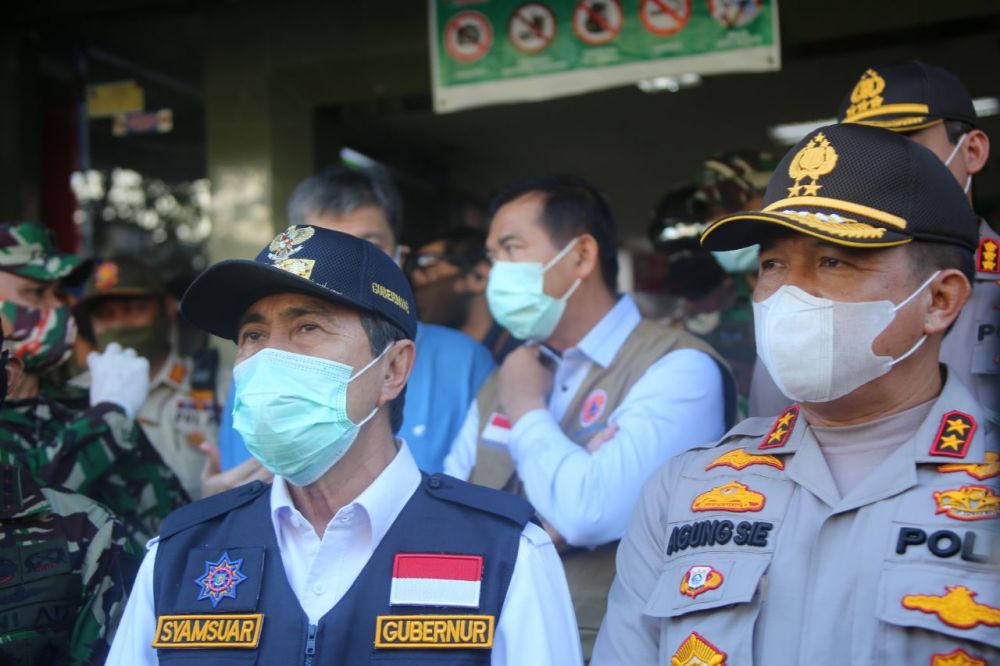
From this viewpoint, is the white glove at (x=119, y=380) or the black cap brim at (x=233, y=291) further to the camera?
the white glove at (x=119, y=380)

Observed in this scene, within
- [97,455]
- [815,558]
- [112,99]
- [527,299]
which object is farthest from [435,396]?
[112,99]

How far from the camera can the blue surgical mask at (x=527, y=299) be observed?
3.41 m

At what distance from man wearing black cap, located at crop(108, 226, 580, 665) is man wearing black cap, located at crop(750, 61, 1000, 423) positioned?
116cm

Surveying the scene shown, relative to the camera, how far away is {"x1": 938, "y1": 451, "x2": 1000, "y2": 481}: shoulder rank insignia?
6.36 feet

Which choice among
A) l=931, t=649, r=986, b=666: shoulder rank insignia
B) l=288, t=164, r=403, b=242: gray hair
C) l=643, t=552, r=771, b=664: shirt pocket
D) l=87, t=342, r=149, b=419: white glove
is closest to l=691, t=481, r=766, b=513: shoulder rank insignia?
l=643, t=552, r=771, b=664: shirt pocket

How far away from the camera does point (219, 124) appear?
6.04 metres

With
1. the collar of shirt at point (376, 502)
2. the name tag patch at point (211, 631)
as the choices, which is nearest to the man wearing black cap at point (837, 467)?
the collar of shirt at point (376, 502)

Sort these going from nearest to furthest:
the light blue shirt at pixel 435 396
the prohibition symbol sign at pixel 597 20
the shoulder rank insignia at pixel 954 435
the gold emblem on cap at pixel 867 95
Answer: the shoulder rank insignia at pixel 954 435 < the gold emblem on cap at pixel 867 95 < the light blue shirt at pixel 435 396 < the prohibition symbol sign at pixel 597 20

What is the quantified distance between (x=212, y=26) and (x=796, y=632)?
524 centimetres

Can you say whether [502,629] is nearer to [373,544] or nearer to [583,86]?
→ [373,544]

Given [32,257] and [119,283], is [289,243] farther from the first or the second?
[119,283]

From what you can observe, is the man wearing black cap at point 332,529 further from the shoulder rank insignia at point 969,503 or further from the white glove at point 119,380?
the white glove at point 119,380

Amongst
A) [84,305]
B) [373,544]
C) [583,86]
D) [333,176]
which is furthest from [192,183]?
[373,544]

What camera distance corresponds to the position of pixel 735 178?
4477 millimetres
